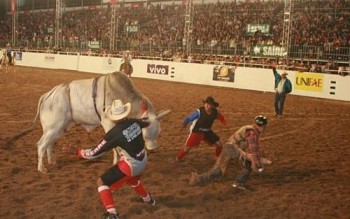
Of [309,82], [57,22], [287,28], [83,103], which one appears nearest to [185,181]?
[83,103]

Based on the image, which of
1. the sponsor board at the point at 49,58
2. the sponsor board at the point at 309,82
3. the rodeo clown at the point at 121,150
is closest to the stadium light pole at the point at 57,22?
the sponsor board at the point at 49,58

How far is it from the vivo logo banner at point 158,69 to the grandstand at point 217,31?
1206mm

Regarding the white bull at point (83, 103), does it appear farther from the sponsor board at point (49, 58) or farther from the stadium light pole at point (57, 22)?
the stadium light pole at point (57, 22)

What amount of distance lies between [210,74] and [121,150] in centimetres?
2266

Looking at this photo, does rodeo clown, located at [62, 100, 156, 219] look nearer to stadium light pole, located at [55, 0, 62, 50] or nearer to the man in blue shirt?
the man in blue shirt

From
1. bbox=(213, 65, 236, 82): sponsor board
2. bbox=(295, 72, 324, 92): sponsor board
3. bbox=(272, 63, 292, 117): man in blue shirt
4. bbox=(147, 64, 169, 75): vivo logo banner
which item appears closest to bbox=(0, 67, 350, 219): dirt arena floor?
bbox=(272, 63, 292, 117): man in blue shirt

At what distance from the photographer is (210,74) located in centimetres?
2772

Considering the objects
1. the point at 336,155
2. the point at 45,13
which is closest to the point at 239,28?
the point at 336,155

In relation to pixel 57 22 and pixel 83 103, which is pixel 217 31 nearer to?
pixel 57 22

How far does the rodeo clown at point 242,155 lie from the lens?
684 centimetres

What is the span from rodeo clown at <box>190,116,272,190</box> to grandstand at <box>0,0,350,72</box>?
1784 cm

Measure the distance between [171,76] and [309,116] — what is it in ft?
49.1

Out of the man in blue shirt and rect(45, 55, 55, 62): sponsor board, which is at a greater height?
rect(45, 55, 55, 62): sponsor board

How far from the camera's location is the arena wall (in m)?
22.8
